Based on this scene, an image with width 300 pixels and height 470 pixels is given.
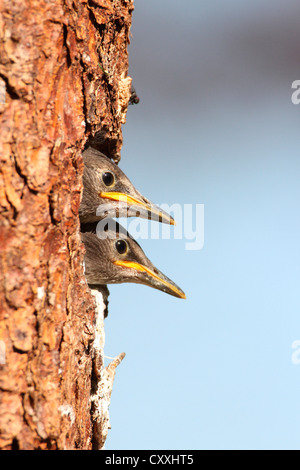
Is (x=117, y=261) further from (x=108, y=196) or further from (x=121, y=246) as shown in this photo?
(x=108, y=196)

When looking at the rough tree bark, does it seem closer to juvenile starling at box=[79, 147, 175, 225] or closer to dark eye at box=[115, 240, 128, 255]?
juvenile starling at box=[79, 147, 175, 225]

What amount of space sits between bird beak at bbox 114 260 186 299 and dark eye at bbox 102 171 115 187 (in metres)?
0.22

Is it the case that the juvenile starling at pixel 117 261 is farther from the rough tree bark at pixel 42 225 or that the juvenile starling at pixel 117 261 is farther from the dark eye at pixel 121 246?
the rough tree bark at pixel 42 225

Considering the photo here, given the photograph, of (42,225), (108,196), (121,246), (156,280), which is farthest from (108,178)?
(42,225)

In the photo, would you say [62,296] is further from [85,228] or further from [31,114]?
[85,228]

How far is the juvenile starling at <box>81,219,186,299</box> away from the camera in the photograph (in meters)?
1.77

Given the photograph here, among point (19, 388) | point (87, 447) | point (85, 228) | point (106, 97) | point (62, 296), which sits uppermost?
point (106, 97)

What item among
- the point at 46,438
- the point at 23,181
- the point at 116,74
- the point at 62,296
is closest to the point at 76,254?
the point at 62,296

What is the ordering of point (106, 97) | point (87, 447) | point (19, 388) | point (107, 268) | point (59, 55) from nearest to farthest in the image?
point (19, 388) → point (59, 55) → point (87, 447) → point (106, 97) → point (107, 268)

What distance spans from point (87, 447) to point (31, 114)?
77 centimetres

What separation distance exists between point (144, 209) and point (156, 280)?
7.9 inches

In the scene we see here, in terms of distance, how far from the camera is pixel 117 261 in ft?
5.92

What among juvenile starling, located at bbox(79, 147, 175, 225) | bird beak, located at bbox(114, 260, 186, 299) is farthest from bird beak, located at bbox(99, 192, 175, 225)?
bird beak, located at bbox(114, 260, 186, 299)

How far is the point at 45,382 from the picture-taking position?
1.22 m
